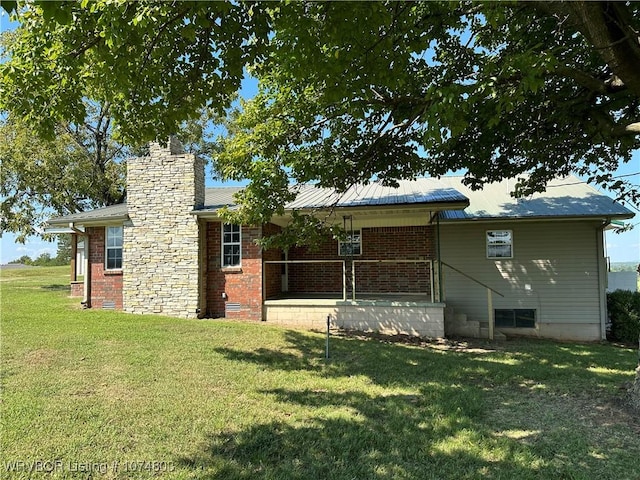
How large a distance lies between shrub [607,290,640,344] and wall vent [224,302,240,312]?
36.4 feet

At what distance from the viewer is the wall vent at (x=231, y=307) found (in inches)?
457

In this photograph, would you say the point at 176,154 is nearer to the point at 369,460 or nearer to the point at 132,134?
the point at 132,134

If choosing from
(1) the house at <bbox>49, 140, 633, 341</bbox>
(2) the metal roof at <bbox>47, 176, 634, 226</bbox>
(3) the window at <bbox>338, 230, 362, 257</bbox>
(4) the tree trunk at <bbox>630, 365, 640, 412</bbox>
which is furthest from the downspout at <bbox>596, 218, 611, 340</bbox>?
(4) the tree trunk at <bbox>630, 365, 640, 412</bbox>

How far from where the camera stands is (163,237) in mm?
11758

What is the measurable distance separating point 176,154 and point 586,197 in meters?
12.8

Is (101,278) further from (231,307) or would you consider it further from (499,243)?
(499,243)

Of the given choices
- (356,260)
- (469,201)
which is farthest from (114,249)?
(469,201)

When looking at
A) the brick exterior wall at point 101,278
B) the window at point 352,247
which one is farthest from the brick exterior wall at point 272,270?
the brick exterior wall at point 101,278

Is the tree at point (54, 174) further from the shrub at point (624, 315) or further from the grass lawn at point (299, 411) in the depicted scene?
the shrub at point (624, 315)

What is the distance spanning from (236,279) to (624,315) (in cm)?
1140

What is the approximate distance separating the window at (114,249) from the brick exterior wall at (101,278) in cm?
18

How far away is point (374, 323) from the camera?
10664mm

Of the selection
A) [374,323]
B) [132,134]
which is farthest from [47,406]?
[374,323]

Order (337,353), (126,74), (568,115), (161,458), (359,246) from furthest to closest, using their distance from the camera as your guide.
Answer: (359,246) → (337,353) → (568,115) → (126,74) → (161,458)
